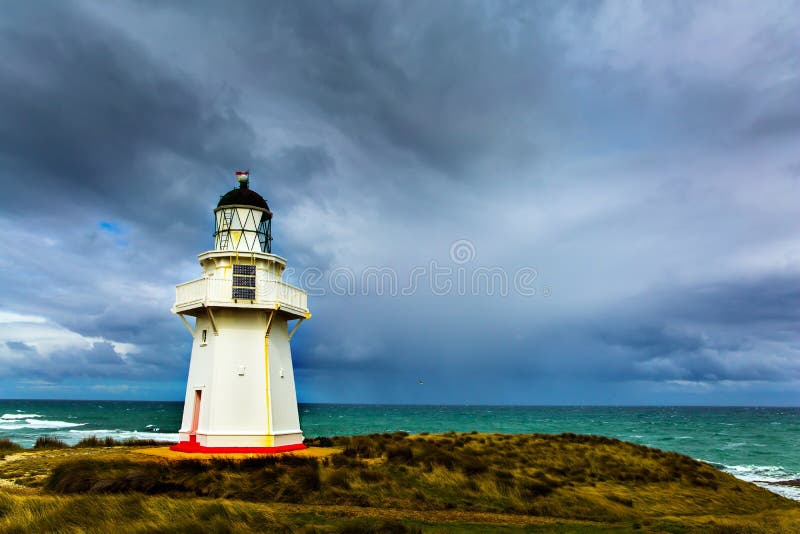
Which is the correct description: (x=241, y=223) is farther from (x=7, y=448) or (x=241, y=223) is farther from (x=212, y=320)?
(x=7, y=448)

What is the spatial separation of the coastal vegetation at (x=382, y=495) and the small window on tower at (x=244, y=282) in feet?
15.5

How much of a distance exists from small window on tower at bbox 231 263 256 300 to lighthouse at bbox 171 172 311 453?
1.2 inches

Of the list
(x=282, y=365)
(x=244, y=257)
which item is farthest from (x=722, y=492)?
(x=244, y=257)

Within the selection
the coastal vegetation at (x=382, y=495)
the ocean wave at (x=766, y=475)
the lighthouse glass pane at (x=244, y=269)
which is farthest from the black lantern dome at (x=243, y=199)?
the ocean wave at (x=766, y=475)

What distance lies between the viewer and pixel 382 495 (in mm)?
11492

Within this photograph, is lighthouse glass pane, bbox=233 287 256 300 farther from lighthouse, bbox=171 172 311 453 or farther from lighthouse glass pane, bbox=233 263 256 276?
lighthouse glass pane, bbox=233 263 256 276

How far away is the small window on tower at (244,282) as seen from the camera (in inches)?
663

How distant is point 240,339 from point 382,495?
7.41 metres

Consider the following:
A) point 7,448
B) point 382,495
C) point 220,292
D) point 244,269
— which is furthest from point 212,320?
point 7,448

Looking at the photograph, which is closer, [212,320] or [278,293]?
[212,320]

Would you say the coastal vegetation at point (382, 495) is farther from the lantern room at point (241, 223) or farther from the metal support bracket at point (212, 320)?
the lantern room at point (241, 223)

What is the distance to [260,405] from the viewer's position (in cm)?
1670

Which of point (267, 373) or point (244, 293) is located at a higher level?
point (244, 293)

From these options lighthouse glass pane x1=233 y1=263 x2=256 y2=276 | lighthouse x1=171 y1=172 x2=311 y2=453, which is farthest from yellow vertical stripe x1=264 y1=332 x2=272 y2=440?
lighthouse glass pane x1=233 y1=263 x2=256 y2=276
